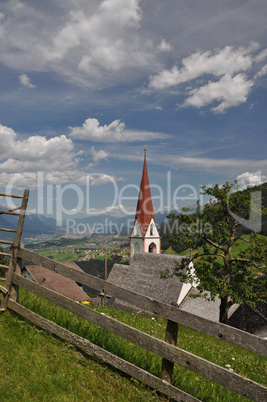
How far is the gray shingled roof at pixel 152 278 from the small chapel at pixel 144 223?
15.5 ft

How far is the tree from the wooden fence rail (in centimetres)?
1739

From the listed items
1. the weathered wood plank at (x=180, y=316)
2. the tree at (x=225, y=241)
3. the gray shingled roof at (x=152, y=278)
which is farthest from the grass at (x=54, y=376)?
the gray shingled roof at (x=152, y=278)

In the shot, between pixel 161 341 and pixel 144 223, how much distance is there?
4061 cm

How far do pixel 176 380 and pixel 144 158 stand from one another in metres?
42.2

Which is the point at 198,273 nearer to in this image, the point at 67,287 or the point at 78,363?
the point at 78,363

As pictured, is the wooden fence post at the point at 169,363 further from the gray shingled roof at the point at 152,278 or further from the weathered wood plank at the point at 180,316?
the gray shingled roof at the point at 152,278

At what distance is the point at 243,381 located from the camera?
347 centimetres

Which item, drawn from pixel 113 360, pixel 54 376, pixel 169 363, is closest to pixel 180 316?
pixel 169 363

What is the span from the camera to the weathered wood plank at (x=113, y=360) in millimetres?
3990

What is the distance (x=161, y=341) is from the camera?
410 cm

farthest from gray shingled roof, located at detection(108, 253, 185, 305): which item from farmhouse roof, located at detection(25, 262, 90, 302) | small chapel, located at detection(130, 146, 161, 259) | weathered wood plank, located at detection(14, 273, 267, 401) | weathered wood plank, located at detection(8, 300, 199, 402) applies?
weathered wood plank, located at detection(14, 273, 267, 401)

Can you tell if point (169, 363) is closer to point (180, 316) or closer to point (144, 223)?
point (180, 316)

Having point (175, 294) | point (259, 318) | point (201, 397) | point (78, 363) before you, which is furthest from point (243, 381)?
point (259, 318)

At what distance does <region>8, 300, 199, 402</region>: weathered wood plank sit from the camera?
399 centimetres
